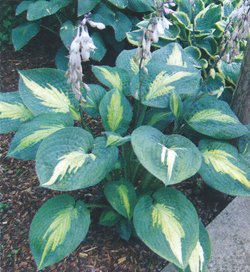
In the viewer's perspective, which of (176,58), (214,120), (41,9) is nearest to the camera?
(214,120)

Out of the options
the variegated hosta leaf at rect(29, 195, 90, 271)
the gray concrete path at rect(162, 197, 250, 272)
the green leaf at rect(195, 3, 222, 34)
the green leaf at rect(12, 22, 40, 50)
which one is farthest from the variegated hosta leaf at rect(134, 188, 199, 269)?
the green leaf at rect(12, 22, 40, 50)

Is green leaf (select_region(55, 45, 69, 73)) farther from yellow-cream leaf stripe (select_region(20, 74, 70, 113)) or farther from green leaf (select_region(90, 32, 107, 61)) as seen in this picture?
yellow-cream leaf stripe (select_region(20, 74, 70, 113))

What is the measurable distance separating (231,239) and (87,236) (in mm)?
872

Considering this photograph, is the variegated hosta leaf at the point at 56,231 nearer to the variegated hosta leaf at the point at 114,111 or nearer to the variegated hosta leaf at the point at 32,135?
the variegated hosta leaf at the point at 32,135

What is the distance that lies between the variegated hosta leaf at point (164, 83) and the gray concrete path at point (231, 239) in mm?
850

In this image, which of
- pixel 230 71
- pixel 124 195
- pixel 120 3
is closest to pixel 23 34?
pixel 120 3

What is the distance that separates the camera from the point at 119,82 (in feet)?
4.90

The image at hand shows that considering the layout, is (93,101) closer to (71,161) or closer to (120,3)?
(71,161)

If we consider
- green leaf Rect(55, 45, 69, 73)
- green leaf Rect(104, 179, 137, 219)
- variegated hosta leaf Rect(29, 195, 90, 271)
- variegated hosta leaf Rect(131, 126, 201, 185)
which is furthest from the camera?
green leaf Rect(55, 45, 69, 73)

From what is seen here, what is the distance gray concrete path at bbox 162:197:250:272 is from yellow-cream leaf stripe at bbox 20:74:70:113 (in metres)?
1.04

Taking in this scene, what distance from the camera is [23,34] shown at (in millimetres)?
2625

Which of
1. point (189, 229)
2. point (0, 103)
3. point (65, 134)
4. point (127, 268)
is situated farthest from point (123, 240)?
point (0, 103)

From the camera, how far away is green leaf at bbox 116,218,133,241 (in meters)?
1.45

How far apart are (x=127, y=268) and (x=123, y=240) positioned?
0.54ft
